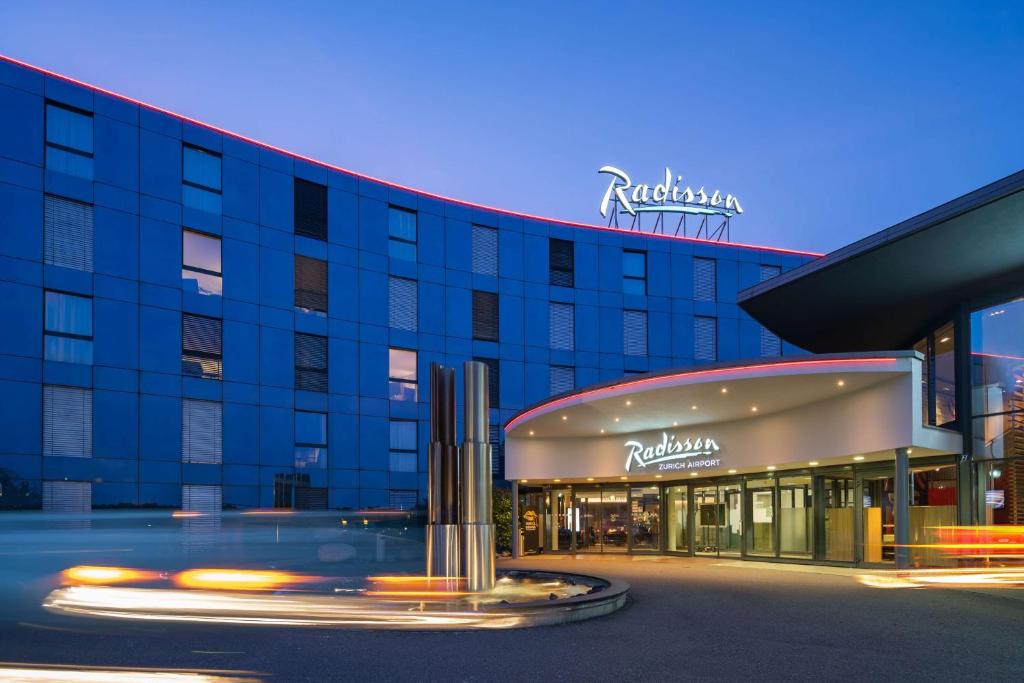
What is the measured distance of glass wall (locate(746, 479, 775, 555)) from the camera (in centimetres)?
2753

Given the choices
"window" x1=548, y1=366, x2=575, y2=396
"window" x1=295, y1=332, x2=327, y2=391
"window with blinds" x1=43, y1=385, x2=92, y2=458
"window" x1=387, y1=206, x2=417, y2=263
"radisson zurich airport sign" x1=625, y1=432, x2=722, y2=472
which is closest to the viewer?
"radisson zurich airport sign" x1=625, y1=432, x2=722, y2=472

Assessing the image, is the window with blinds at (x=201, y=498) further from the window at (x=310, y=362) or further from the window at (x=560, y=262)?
the window at (x=560, y=262)

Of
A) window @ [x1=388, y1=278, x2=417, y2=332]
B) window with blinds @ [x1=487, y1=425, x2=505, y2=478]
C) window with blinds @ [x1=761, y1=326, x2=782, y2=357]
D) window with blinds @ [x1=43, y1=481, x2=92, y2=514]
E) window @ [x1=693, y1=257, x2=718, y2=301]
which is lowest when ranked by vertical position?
window with blinds @ [x1=43, y1=481, x2=92, y2=514]

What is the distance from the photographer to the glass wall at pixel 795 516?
25844mm

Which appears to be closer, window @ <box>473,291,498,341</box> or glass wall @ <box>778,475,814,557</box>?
glass wall @ <box>778,475,814,557</box>

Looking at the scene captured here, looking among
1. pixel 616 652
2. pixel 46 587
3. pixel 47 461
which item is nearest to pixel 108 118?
pixel 47 461

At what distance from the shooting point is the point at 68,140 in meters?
28.6

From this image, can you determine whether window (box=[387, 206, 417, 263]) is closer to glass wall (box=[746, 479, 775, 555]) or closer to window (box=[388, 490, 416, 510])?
window (box=[388, 490, 416, 510])

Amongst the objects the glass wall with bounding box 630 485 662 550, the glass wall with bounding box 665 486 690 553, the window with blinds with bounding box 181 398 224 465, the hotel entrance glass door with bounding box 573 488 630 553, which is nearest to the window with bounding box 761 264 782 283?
the glass wall with bounding box 630 485 662 550

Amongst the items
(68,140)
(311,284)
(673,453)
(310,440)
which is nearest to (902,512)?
(673,453)

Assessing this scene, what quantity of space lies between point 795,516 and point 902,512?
6573mm

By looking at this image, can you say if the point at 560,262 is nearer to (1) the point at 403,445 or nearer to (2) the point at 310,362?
(1) the point at 403,445

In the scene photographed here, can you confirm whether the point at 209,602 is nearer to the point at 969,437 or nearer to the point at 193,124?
the point at 969,437

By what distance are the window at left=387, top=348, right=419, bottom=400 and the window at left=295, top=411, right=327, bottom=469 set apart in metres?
3.18
